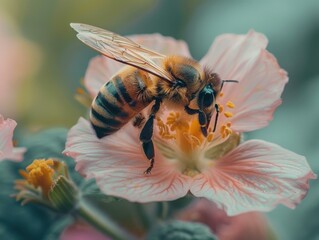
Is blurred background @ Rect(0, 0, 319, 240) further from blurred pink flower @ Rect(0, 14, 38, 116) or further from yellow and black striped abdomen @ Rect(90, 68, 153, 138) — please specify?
yellow and black striped abdomen @ Rect(90, 68, 153, 138)

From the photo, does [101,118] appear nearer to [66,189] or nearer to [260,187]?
[66,189]

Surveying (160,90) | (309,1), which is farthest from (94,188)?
(309,1)

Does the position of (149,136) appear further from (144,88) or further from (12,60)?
(12,60)

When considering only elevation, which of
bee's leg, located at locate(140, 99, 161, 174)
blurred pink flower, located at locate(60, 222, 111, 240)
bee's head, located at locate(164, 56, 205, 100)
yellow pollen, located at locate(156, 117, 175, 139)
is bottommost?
blurred pink flower, located at locate(60, 222, 111, 240)

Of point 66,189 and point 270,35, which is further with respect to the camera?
point 270,35

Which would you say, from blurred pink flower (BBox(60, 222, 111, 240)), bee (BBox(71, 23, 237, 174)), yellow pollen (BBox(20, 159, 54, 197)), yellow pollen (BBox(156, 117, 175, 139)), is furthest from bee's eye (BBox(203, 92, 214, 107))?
blurred pink flower (BBox(60, 222, 111, 240))

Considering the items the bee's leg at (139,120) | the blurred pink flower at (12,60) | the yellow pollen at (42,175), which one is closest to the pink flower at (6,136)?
the yellow pollen at (42,175)
